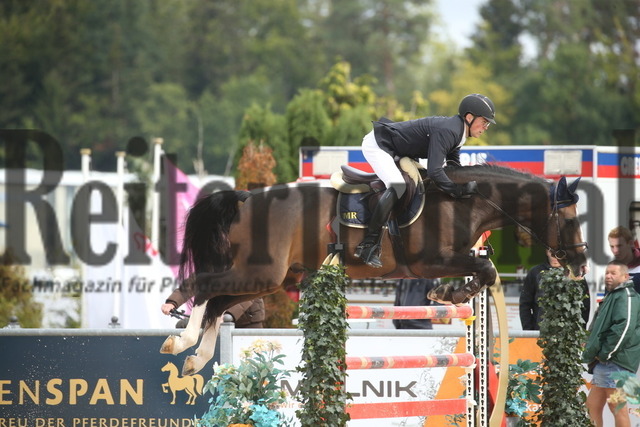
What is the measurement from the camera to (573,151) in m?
10.6

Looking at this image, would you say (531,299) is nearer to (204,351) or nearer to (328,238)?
(328,238)

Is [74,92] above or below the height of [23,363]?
above

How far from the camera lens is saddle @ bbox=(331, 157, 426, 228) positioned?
261 inches

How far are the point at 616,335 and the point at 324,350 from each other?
2.25m

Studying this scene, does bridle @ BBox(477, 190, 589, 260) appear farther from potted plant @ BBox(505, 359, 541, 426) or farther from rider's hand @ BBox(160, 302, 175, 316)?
rider's hand @ BBox(160, 302, 175, 316)

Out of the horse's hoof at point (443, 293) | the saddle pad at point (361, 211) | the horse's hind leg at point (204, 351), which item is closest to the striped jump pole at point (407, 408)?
the horse's hoof at point (443, 293)

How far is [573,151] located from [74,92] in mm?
44263

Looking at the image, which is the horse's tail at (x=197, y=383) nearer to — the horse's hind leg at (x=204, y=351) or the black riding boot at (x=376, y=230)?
the horse's hind leg at (x=204, y=351)

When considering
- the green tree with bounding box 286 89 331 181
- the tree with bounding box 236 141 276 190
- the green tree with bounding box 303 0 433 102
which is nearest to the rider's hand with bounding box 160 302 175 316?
the tree with bounding box 236 141 276 190

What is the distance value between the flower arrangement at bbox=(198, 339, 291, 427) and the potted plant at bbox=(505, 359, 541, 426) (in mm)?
1682

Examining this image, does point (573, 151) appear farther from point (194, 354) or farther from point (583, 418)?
point (194, 354)

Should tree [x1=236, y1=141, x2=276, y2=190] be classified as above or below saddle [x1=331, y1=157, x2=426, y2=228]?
above

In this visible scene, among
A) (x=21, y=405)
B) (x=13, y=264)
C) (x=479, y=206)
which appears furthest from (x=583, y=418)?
(x=13, y=264)

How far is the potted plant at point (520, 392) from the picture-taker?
7.32 m
